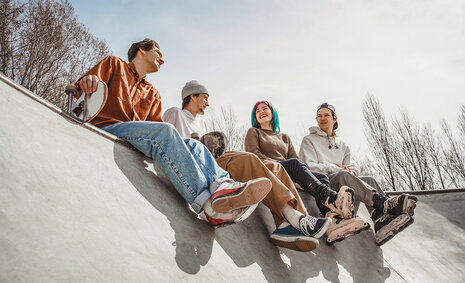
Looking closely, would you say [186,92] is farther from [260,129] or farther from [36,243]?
[36,243]

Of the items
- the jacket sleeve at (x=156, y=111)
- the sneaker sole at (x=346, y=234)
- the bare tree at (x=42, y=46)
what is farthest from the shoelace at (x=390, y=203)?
the bare tree at (x=42, y=46)

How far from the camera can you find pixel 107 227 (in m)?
1.49

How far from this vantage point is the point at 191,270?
5.24 ft

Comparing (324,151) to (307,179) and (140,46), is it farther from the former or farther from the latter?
(140,46)

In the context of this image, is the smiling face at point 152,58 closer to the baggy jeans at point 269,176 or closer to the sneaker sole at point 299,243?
the baggy jeans at point 269,176

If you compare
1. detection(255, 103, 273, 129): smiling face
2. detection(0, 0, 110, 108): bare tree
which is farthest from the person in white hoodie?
detection(0, 0, 110, 108): bare tree

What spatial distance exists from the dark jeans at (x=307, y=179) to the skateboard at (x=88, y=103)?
177 centimetres

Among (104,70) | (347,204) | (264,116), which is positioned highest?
(104,70)

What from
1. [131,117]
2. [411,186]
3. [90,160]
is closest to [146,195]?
[90,160]

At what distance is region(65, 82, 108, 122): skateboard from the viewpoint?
7.61 feet

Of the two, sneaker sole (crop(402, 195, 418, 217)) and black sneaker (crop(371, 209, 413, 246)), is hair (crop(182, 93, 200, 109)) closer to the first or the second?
black sneaker (crop(371, 209, 413, 246))

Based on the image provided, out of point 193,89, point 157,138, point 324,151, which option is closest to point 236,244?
point 157,138

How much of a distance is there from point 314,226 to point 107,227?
125 centimetres

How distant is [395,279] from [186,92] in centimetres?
280
